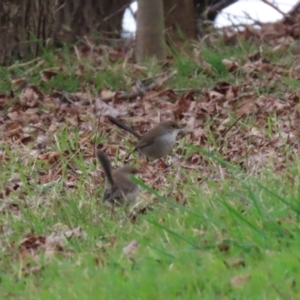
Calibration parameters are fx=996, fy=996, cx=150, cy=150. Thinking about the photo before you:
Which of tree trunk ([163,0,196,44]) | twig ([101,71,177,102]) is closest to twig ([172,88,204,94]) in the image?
twig ([101,71,177,102])

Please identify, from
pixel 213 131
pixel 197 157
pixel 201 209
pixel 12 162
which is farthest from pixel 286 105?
pixel 201 209

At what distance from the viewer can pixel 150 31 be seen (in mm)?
10922

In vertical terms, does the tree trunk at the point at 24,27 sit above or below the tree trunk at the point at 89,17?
above

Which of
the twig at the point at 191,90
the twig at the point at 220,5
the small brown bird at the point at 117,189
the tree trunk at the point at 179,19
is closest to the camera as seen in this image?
the small brown bird at the point at 117,189

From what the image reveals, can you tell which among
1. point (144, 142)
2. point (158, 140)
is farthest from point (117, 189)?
point (144, 142)

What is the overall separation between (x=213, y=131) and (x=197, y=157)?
0.73 metres

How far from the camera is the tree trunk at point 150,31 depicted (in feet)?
35.3

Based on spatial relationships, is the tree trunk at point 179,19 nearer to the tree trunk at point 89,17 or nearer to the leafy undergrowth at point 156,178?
the leafy undergrowth at point 156,178

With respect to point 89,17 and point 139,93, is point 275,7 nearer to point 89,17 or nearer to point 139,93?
point 89,17

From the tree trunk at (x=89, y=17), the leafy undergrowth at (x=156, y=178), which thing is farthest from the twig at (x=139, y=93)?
the tree trunk at (x=89, y=17)

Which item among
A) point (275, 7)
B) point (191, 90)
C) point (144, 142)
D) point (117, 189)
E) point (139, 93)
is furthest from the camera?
point (275, 7)

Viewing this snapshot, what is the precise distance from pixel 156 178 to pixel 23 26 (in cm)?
440

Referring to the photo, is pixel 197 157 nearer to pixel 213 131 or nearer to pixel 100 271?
pixel 213 131

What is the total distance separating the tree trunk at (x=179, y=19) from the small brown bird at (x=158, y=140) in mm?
4064
